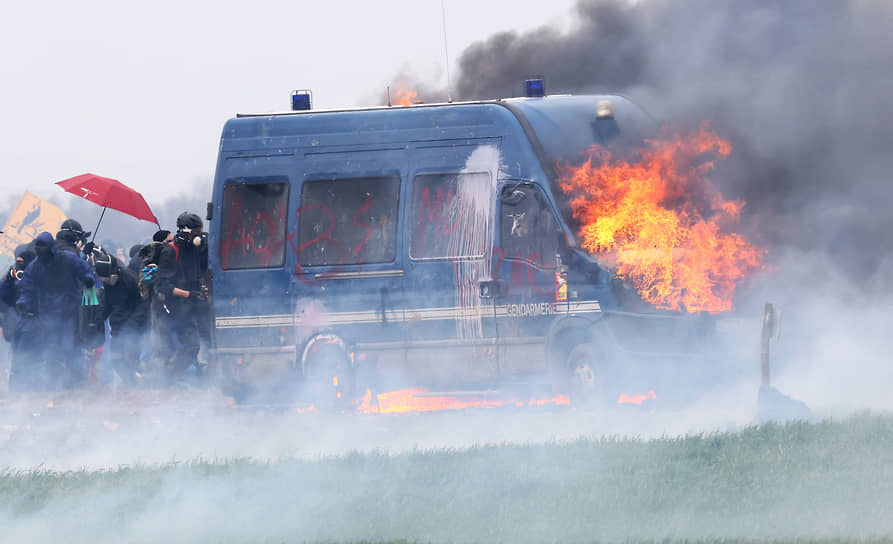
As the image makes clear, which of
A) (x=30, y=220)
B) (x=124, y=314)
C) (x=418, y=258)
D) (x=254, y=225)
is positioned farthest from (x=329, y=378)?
(x=30, y=220)

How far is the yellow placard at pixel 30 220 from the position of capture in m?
18.0

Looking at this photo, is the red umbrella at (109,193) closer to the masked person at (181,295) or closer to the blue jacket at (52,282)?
the blue jacket at (52,282)

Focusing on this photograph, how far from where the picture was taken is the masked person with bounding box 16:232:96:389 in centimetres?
1500

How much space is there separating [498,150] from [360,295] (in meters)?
1.98

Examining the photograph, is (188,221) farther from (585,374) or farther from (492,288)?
(585,374)

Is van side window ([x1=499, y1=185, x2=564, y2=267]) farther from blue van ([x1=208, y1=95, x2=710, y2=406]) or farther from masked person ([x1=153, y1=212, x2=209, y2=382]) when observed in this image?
masked person ([x1=153, y1=212, x2=209, y2=382])

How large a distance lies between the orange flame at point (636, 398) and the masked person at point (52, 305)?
22.8 ft

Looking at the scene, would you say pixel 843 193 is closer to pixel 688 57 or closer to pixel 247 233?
pixel 688 57

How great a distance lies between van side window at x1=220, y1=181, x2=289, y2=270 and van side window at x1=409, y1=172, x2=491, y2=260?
1.46m

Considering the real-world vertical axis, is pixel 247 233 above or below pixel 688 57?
below

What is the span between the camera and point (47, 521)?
8.45 m

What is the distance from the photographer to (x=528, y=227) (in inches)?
458

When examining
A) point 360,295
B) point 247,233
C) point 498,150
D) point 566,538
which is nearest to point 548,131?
point 498,150

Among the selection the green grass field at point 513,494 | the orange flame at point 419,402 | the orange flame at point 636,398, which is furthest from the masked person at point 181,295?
the orange flame at point 636,398
